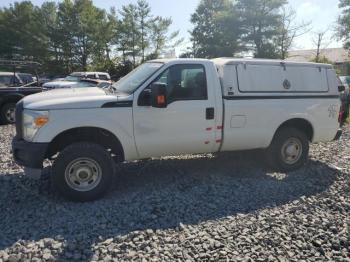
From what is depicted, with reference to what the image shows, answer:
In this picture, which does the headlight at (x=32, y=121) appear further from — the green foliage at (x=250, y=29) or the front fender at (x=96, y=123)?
the green foliage at (x=250, y=29)

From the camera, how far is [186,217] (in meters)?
4.67

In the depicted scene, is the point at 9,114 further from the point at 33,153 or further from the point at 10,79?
the point at 33,153

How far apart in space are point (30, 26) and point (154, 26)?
16939 millimetres

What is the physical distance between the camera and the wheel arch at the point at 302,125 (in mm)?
6562

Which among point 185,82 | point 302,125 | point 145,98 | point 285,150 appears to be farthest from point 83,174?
point 302,125

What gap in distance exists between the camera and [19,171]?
249 inches

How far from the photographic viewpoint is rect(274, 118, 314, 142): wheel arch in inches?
258

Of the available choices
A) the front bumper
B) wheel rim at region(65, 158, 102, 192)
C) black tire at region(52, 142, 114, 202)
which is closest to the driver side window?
black tire at region(52, 142, 114, 202)

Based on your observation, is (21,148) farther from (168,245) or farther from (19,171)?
(168,245)

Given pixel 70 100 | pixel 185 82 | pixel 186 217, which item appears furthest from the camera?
pixel 185 82

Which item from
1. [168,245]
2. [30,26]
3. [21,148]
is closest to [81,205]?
[21,148]

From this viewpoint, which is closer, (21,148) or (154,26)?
(21,148)

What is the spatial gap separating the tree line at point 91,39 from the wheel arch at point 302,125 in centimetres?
3962

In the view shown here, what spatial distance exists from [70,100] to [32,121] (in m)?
0.56
